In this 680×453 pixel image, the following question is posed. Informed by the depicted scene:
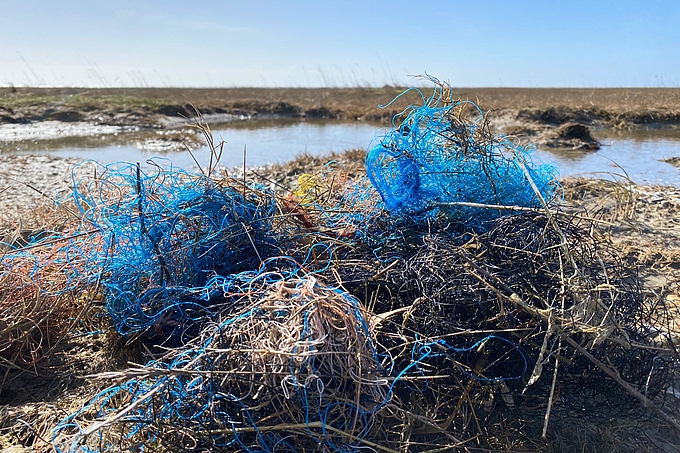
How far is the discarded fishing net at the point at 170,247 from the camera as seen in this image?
2693 millimetres

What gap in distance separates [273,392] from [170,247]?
4.26 feet

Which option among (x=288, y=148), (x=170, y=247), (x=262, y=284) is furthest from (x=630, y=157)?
(x=170, y=247)

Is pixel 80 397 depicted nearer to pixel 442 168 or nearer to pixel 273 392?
pixel 273 392

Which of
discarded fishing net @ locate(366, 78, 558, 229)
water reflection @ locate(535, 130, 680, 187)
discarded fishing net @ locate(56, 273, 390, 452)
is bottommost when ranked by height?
water reflection @ locate(535, 130, 680, 187)

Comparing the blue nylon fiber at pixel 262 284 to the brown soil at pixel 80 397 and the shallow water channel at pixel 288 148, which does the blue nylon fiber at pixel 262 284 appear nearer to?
the brown soil at pixel 80 397

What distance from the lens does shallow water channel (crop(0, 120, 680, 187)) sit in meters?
10.7

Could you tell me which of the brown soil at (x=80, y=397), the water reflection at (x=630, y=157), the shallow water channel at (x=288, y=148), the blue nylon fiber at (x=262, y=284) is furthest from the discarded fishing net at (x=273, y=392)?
the shallow water channel at (x=288, y=148)

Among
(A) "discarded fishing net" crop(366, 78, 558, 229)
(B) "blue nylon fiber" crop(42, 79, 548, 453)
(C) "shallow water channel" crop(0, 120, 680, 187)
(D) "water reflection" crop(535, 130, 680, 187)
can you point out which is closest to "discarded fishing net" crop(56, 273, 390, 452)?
(B) "blue nylon fiber" crop(42, 79, 548, 453)

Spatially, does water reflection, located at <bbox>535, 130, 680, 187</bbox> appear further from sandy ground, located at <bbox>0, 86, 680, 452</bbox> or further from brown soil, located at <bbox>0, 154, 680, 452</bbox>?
brown soil, located at <bbox>0, 154, 680, 452</bbox>

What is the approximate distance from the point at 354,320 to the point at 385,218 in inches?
51.2

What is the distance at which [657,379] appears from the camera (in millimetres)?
2406

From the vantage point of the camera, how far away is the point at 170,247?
2846 millimetres

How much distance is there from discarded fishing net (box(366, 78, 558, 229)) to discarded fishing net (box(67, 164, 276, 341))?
92 cm

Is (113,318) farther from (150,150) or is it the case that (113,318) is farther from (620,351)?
(150,150)
